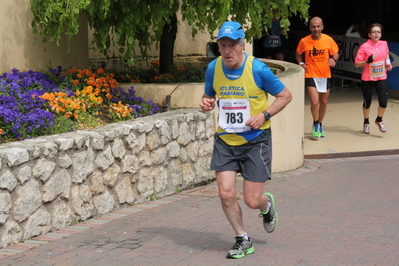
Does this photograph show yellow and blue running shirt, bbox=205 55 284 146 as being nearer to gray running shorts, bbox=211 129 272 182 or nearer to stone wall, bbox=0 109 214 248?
gray running shorts, bbox=211 129 272 182

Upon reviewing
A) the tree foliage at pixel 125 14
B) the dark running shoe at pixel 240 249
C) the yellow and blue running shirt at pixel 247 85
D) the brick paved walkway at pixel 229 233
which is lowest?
the brick paved walkway at pixel 229 233

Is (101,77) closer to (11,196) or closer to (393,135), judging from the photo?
(11,196)

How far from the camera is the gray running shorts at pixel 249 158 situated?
5.81 metres

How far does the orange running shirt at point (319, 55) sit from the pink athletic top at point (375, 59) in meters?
0.49

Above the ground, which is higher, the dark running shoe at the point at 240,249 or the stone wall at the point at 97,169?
the stone wall at the point at 97,169

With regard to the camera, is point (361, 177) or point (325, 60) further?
point (325, 60)

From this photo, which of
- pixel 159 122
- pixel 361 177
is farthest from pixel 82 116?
pixel 361 177

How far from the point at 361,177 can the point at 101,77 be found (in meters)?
3.55

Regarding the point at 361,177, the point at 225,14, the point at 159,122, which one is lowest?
the point at 361,177

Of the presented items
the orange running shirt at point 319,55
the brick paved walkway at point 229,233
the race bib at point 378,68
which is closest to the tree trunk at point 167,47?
the orange running shirt at point 319,55

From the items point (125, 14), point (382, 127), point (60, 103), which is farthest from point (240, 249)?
point (382, 127)

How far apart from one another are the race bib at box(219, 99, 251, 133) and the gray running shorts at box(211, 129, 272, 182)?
145 millimetres

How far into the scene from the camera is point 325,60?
38.4ft

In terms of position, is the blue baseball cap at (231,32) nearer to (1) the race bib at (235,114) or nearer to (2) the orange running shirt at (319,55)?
(1) the race bib at (235,114)
